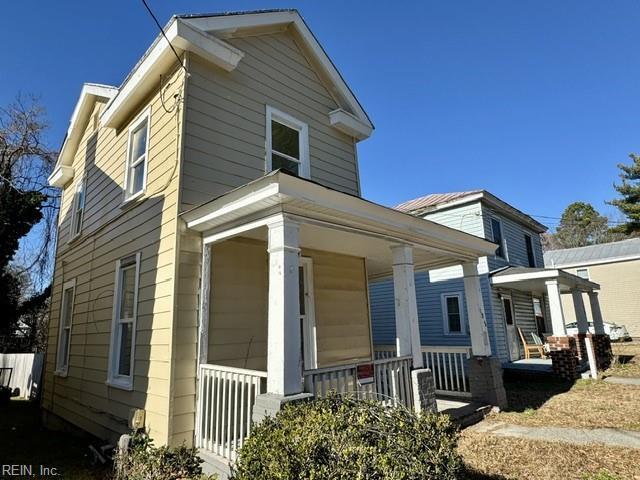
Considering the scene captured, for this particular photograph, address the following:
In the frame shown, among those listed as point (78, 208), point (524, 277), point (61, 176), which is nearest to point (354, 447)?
point (78, 208)

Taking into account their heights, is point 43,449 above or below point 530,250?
below

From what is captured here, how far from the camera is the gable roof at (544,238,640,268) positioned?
24.0 m

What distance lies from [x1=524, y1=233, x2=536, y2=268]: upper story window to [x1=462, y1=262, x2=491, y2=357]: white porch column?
11788mm

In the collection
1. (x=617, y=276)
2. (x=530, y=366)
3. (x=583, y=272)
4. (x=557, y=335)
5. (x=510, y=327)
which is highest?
(x=583, y=272)

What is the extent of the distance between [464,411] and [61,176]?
12.0 m

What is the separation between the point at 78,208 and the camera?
972 cm


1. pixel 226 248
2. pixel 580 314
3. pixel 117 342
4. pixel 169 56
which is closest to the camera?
pixel 226 248

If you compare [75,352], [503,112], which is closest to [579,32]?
[503,112]

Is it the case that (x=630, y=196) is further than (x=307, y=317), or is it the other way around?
(x=630, y=196)

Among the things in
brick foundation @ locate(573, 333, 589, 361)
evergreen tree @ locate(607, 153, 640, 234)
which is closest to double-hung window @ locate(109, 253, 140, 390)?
brick foundation @ locate(573, 333, 589, 361)

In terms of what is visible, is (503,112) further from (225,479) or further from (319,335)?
(225,479)

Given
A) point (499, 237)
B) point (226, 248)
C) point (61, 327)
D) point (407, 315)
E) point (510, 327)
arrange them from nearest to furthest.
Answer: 1. point (407, 315)
2. point (226, 248)
3. point (61, 327)
4. point (510, 327)
5. point (499, 237)

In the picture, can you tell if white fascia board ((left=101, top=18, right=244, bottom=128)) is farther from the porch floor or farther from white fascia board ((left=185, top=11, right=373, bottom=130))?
the porch floor

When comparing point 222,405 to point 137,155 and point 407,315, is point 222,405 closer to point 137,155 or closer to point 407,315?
point 407,315
